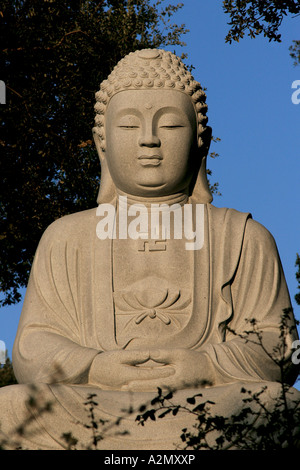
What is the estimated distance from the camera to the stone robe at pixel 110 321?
7.71m

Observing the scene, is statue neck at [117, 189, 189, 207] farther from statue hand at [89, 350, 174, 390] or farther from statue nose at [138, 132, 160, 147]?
statue hand at [89, 350, 174, 390]

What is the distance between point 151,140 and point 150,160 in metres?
0.16

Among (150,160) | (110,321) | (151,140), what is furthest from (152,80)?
(110,321)

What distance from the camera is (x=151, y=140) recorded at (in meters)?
8.82

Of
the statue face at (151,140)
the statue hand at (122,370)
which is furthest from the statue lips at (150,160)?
the statue hand at (122,370)

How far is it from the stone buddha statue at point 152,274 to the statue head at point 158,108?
1 centimetres

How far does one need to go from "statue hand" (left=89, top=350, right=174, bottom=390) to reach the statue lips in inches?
59.0

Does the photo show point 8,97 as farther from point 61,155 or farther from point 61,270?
point 61,270

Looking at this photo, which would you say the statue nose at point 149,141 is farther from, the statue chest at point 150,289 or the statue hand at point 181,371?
the statue hand at point 181,371

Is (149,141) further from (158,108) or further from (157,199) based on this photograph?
(157,199)

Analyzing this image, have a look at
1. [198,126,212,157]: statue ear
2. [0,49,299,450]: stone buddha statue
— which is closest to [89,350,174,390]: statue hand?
[0,49,299,450]: stone buddha statue

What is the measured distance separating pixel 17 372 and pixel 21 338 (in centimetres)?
25

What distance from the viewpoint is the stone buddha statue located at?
8.21m
